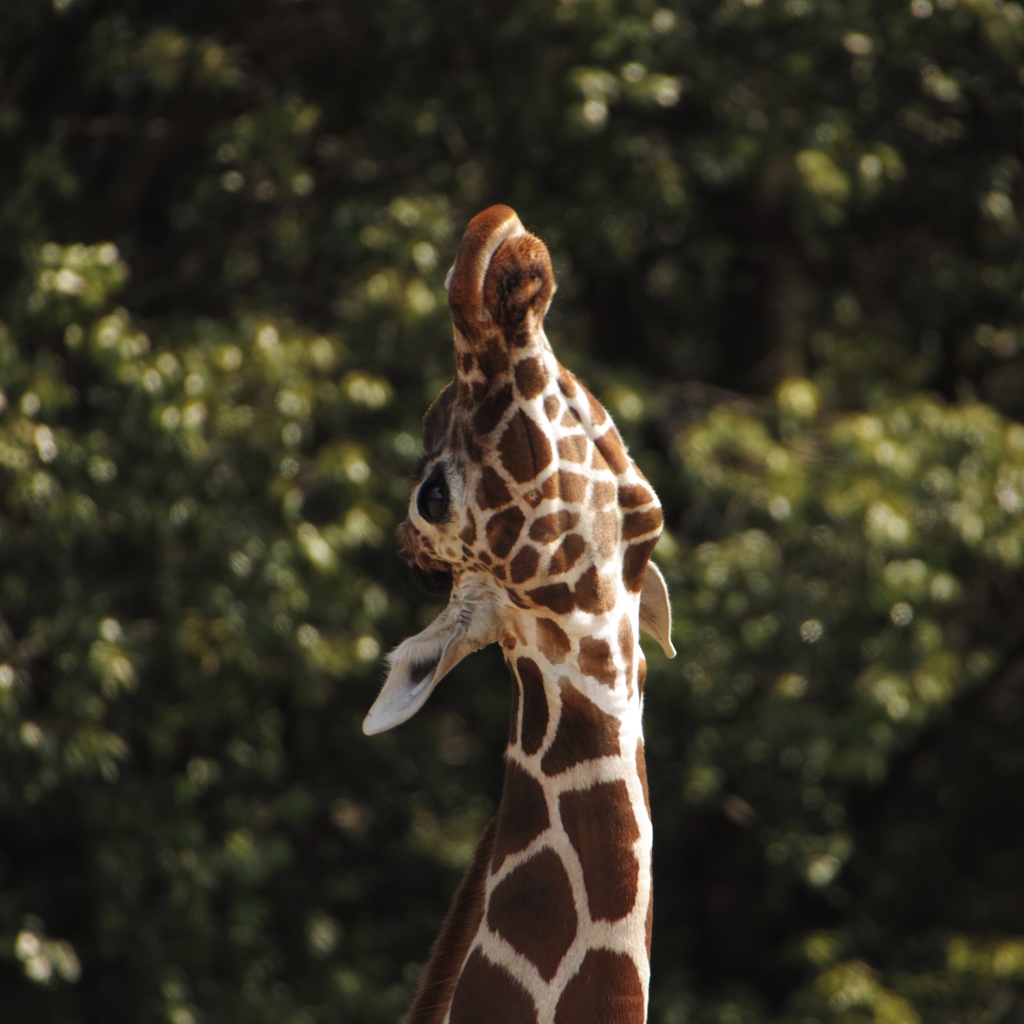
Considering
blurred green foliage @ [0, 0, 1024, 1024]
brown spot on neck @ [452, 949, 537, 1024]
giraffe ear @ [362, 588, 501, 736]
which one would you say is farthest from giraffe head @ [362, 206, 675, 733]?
blurred green foliage @ [0, 0, 1024, 1024]

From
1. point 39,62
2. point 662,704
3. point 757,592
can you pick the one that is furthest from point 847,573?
point 39,62

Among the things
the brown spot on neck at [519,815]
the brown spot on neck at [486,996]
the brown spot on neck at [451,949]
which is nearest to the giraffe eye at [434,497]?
the brown spot on neck at [519,815]

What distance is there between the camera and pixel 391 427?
5703 mm

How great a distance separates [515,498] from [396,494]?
11.1 feet

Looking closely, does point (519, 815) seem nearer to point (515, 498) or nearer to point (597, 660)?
point (597, 660)

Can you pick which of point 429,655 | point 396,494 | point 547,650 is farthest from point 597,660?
point 396,494

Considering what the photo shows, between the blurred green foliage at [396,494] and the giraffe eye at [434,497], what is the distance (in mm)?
2782

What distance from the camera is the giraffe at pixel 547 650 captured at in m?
2.11

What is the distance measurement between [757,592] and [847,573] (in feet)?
1.25

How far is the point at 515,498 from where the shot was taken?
2121 mm

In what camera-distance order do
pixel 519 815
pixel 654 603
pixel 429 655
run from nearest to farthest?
1. pixel 429 655
2. pixel 519 815
3. pixel 654 603

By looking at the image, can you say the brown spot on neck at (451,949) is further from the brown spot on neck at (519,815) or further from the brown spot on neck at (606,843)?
the brown spot on neck at (606,843)

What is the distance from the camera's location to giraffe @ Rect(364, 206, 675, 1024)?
2.11m

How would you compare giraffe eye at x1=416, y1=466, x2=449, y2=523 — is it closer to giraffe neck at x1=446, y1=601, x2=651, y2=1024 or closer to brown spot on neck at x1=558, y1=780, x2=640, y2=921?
giraffe neck at x1=446, y1=601, x2=651, y2=1024
